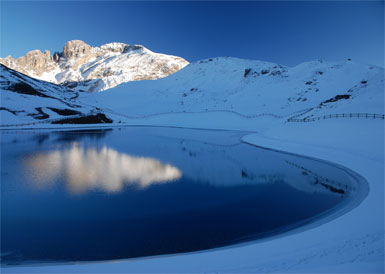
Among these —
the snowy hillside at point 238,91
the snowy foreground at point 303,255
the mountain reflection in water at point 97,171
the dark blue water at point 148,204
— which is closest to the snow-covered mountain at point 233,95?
the snowy hillside at point 238,91

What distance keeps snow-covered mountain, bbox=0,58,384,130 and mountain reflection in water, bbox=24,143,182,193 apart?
2270 cm

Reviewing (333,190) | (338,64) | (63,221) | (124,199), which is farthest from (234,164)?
(338,64)

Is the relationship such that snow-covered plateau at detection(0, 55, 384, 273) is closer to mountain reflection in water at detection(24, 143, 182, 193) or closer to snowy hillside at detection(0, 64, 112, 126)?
snowy hillside at detection(0, 64, 112, 126)

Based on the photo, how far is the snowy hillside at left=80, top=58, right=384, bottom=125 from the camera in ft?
197

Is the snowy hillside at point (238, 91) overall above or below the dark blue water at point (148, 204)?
above

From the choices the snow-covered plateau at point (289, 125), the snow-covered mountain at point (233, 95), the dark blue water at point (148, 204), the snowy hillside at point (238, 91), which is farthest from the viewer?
the snowy hillside at point (238, 91)

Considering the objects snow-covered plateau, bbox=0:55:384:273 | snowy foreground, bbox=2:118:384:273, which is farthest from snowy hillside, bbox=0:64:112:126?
snowy foreground, bbox=2:118:384:273

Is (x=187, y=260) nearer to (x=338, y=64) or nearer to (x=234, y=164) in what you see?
(x=234, y=164)

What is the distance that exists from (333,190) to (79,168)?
14876mm

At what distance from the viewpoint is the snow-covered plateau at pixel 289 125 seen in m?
5.45

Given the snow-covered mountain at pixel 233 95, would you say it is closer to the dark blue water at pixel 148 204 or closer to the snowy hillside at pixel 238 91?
the snowy hillside at pixel 238 91

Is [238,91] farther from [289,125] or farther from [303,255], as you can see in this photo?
[303,255]

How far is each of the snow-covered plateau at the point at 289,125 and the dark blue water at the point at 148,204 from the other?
86cm

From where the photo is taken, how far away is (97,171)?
14.9m
